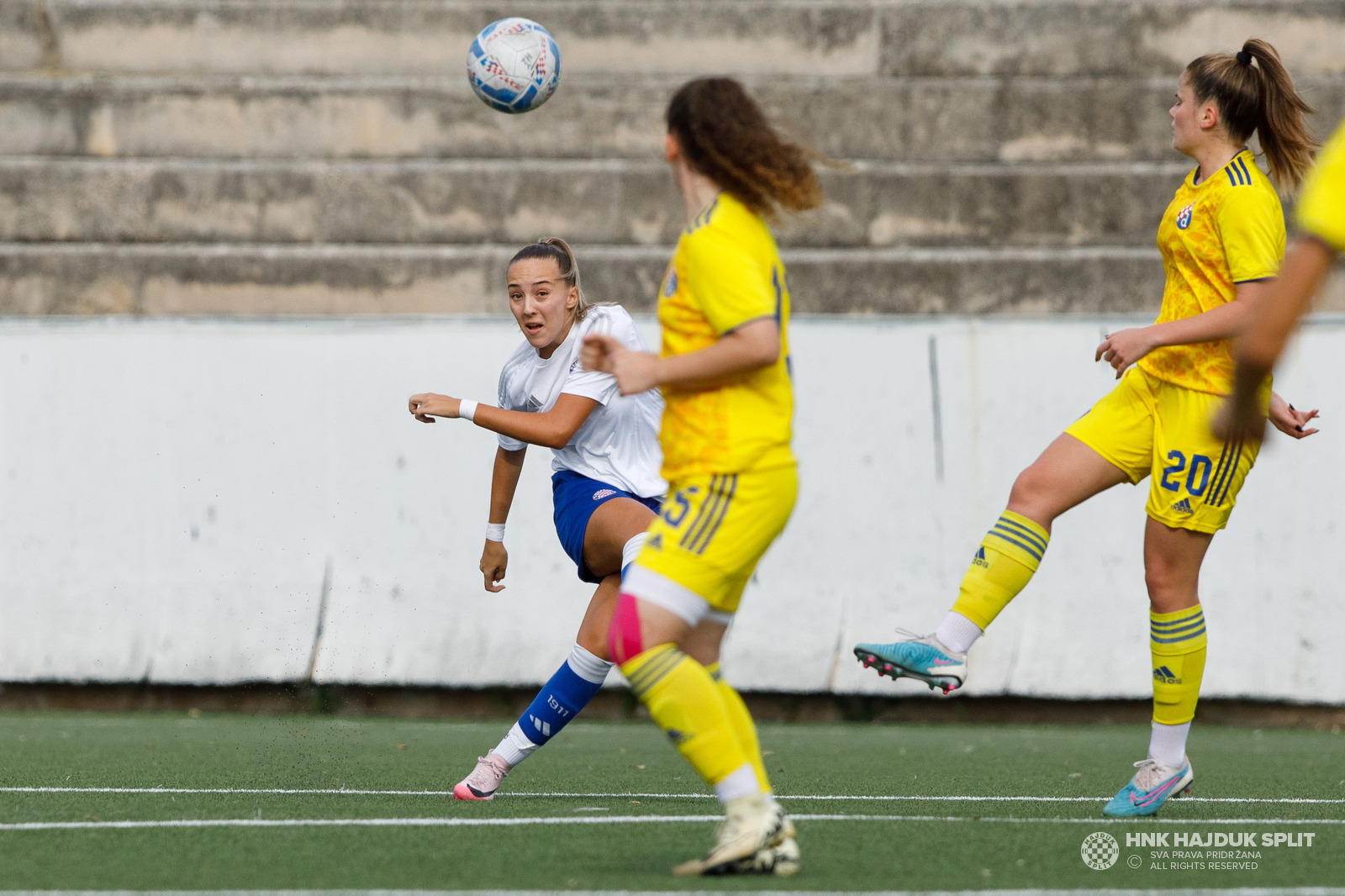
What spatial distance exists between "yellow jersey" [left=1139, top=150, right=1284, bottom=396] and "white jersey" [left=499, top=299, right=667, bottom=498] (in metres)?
1.76

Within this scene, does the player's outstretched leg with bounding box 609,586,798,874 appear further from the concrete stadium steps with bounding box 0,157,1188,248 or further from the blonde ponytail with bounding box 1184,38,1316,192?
the concrete stadium steps with bounding box 0,157,1188,248

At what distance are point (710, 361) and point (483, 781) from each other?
88.3 inches

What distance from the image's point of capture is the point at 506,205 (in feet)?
34.2

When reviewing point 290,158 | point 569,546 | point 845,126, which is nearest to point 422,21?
point 290,158

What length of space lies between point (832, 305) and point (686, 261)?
21.5 feet

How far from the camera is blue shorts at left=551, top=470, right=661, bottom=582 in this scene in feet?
17.5

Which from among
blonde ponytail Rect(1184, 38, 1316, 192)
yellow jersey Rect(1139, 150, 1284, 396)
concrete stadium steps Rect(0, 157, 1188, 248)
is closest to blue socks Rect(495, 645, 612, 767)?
yellow jersey Rect(1139, 150, 1284, 396)

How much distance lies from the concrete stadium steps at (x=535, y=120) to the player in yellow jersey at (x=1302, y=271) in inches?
321

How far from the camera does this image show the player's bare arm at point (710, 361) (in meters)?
3.39

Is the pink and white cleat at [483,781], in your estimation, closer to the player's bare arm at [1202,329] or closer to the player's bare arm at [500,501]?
the player's bare arm at [500,501]

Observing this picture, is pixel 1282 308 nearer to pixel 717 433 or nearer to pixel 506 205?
pixel 717 433

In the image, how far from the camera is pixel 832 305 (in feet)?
32.7

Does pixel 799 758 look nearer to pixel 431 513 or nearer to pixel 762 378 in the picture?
pixel 431 513
